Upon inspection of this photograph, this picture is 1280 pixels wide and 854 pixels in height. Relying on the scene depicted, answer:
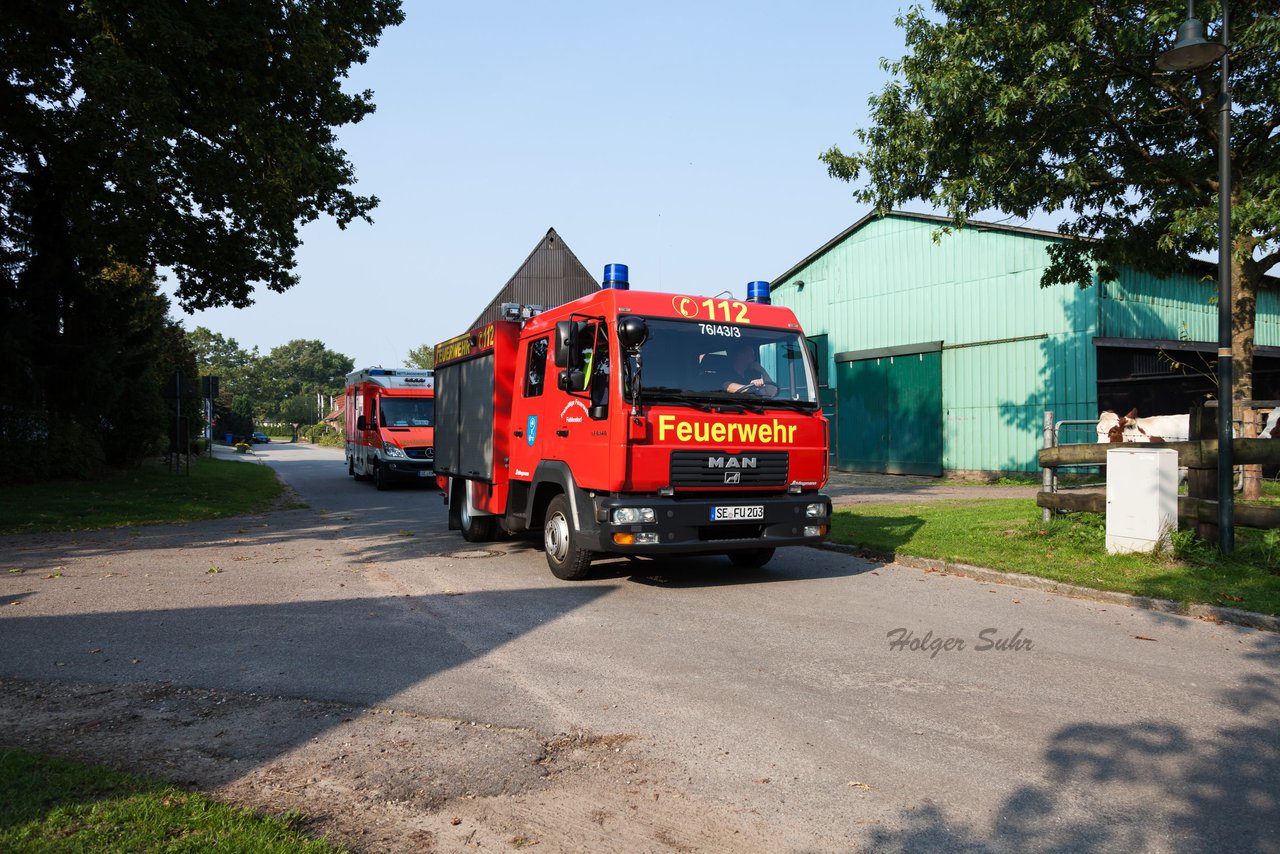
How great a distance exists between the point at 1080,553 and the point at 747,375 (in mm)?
4034

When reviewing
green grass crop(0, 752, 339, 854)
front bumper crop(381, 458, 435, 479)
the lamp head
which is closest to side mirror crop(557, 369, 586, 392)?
green grass crop(0, 752, 339, 854)

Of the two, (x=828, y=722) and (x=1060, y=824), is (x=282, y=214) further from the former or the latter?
(x=1060, y=824)

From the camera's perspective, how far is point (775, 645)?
6.00 m

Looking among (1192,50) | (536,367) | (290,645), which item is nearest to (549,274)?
(536,367)

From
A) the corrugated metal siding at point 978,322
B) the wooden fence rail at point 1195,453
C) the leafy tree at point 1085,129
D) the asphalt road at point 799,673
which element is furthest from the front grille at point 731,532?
the corrugated metal siding at point 978,322

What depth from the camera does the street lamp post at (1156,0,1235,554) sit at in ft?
25.9

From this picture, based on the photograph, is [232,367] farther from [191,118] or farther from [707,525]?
[707,525]

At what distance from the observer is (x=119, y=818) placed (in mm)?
3135

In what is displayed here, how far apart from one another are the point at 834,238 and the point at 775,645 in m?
21.5

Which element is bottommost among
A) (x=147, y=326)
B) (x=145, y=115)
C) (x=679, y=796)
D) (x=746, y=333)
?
(x=679, y=796)

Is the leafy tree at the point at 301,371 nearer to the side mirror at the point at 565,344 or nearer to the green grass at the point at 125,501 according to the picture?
the green grass at the point at 125,501

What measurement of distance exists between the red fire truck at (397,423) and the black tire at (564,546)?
13.2m

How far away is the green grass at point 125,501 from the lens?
14070 mm

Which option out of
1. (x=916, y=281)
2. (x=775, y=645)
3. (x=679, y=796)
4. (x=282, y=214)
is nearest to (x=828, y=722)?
(x=679, y=796)
